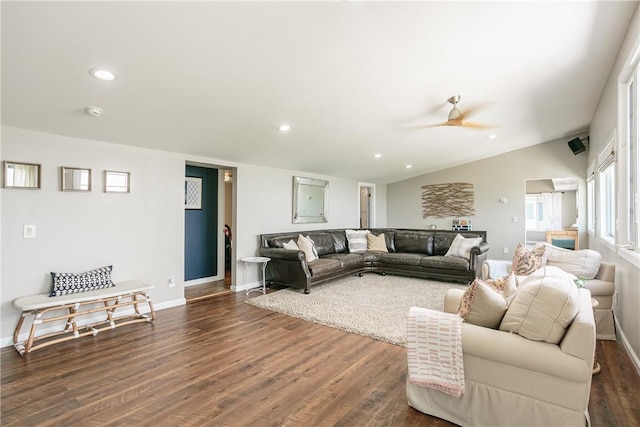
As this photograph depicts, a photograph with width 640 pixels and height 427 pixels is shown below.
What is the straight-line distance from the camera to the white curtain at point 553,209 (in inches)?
392

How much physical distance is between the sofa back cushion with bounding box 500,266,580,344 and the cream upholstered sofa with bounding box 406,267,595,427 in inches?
0.5

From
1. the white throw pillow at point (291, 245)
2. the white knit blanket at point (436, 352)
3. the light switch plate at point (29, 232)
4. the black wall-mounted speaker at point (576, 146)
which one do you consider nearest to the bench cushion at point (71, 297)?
the light switch plate at point (29, 232)

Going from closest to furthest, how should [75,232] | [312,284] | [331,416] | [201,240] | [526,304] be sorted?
[526,304], [331,416], [75,232], [312,284], [201,240]

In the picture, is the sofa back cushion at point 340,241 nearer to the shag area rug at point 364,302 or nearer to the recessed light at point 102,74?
the shag area rug at point 364,302

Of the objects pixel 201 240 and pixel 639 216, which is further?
pixel 201 240

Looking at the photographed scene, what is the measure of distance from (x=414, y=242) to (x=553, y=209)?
6.54 metres

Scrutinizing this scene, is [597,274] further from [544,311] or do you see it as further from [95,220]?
[95,220]

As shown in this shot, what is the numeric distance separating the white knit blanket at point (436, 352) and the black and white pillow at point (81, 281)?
10.8 feet

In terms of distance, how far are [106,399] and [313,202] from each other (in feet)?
16.1

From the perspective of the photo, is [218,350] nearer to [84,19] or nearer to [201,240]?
[84,19]

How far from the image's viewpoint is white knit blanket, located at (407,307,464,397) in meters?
1.79

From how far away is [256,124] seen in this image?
3676mm

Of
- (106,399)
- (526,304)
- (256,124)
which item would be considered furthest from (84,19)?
(526,304)

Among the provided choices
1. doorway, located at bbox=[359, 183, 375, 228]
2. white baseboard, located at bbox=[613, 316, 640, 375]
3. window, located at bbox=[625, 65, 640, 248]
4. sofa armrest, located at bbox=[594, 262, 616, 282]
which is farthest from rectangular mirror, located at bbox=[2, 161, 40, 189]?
doorway, located at bbox=[359, 183, 375, 228]
